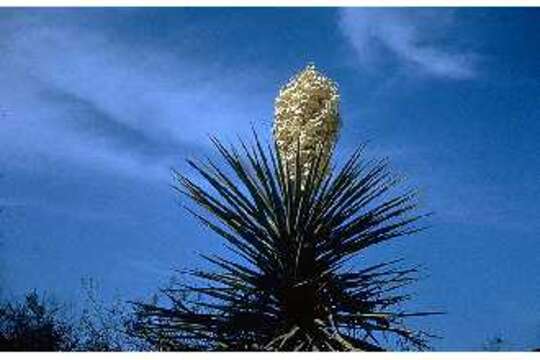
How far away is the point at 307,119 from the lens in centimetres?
388

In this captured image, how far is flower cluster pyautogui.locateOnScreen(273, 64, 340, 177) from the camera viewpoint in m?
3.77

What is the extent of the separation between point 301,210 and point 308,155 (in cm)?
39

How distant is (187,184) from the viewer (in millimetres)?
3488

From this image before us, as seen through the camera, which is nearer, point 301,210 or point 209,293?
point 209,293

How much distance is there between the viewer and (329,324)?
10.5ft

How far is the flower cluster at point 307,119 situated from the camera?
3.77 metres
